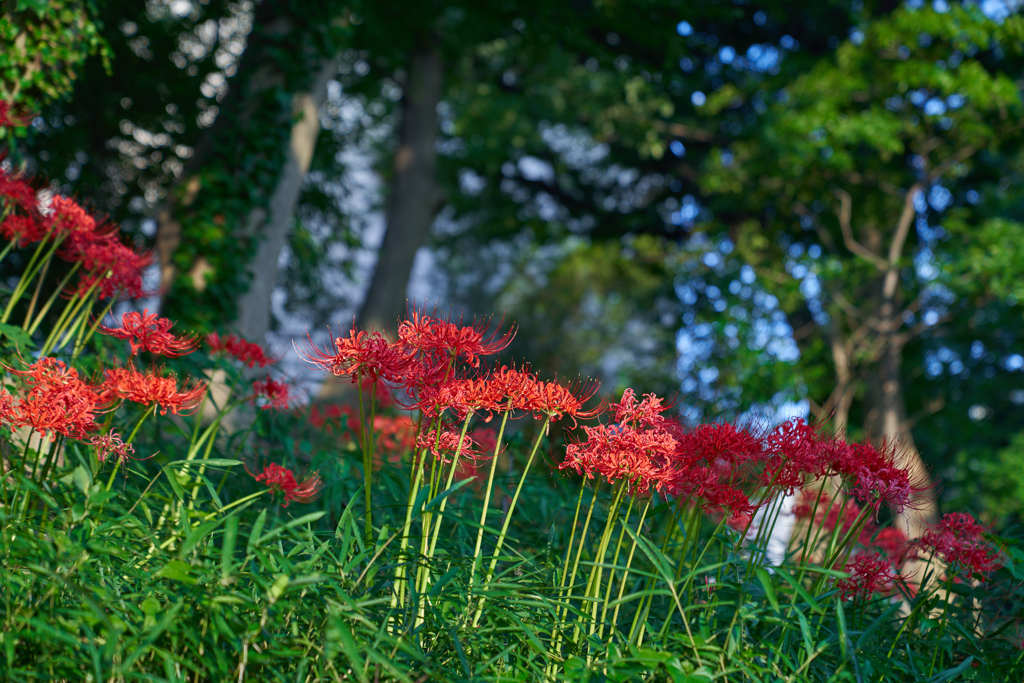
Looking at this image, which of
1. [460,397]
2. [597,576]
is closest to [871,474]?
[597,576]

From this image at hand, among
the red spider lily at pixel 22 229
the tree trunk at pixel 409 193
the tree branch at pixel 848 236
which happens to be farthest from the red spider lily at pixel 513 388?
the tree branch at pixel 848 236

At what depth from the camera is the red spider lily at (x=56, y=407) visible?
2.02m

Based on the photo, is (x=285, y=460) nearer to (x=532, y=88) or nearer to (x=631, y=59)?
(x=631, y=59)

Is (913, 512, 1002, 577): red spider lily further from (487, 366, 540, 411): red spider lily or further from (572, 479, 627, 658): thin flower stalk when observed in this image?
(487, 366, 540, 411): red spider lily

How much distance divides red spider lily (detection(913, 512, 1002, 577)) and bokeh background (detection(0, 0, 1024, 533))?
279 centimetres

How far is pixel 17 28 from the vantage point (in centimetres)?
434

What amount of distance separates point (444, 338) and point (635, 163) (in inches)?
490

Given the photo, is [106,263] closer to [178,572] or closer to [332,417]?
[178,572]

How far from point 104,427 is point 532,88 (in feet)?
34.3

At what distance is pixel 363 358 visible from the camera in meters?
2.03

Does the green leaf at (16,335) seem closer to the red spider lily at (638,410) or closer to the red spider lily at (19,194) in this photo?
the red spider lily at (19,194)

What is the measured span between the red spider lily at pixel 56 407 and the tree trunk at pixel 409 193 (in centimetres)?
759

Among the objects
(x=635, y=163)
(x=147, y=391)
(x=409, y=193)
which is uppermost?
(x=635, y=163)

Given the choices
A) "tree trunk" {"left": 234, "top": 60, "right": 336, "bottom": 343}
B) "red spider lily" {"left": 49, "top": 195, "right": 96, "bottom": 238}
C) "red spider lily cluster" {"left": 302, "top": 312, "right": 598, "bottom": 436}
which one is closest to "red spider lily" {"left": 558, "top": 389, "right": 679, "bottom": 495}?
"red spider lily cluster" {"left": 302, "top": 312, "right": 598, "bottom": 436}
